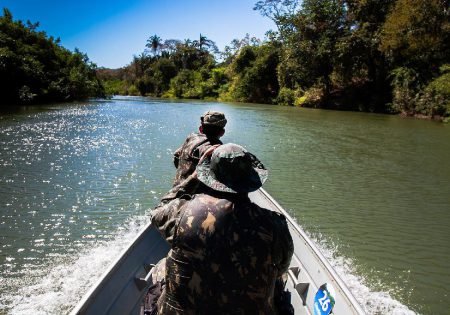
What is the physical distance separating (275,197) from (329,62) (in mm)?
26310

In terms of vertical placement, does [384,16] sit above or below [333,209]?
above

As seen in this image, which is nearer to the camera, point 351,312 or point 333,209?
point 351,312

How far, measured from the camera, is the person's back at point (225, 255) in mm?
1813

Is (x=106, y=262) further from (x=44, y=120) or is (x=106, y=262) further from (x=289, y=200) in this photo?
(x=44, y=120)

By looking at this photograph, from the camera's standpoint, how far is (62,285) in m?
4.30

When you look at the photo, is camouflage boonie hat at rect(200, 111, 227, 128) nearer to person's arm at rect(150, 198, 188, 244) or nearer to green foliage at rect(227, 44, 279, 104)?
person's arm at rect(150, 198, 188, 244)

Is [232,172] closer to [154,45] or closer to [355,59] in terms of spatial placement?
[355,59]

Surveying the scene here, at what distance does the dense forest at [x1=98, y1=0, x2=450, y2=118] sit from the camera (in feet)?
77.4

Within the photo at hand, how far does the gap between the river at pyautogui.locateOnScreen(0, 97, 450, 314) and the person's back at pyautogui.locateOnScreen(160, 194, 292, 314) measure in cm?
268

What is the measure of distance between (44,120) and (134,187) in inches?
465

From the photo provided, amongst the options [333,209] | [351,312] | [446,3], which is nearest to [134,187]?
[333,209]

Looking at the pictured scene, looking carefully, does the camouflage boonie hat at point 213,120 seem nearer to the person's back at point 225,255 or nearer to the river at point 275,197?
the person's back at point 225,255

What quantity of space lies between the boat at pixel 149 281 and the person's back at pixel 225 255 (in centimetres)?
100

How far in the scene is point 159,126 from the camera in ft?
59.2
